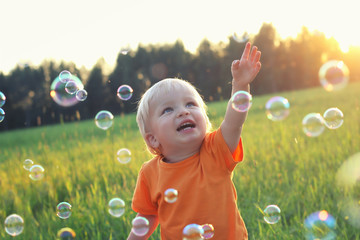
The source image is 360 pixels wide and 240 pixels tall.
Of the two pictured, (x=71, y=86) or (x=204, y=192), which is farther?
(x=71, y=86)

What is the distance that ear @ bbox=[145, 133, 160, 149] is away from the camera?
7.52 ft

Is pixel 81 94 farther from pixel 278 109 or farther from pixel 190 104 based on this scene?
pixel 278 109

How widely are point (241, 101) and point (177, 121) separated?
41cm

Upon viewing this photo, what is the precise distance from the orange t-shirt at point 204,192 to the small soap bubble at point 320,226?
2.45ft

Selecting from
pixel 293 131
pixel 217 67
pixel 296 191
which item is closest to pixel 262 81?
pixel 217 67

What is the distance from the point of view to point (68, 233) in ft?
8.39

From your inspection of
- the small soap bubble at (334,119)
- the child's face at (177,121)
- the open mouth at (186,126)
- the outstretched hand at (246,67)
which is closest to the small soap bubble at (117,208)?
the child's face at (177,121)

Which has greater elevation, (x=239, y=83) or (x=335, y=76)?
(x=335, y=76)

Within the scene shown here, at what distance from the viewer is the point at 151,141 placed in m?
2.32

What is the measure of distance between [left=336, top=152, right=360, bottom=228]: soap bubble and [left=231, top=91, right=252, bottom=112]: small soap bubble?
1511mm

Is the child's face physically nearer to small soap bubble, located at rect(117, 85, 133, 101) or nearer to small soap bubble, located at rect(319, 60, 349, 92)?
small soap bubble, located at rect(117, 85, 133, 101)

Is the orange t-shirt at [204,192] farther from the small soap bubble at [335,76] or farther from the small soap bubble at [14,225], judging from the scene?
the small soap bubble at [335,76]

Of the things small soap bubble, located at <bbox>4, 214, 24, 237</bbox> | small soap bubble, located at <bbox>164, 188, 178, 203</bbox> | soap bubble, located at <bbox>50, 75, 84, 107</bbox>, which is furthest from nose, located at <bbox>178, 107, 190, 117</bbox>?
soap bubble, located at <bbox>50, 75, 84, 107</bbox>

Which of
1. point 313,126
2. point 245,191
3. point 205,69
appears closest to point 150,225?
point 245,191
